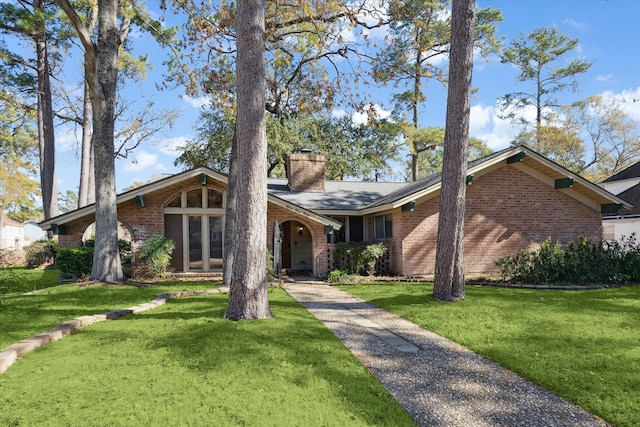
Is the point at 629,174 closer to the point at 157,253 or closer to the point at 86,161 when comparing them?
the point at 157,253

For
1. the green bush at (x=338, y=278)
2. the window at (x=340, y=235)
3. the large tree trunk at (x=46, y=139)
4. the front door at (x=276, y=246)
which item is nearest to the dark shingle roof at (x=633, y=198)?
the window at (x=340, y=235)

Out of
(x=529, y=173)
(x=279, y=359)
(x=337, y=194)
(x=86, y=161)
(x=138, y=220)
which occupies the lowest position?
(x=279, y=359)

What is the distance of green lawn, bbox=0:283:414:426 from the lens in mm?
3088

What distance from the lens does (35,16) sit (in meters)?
14.1

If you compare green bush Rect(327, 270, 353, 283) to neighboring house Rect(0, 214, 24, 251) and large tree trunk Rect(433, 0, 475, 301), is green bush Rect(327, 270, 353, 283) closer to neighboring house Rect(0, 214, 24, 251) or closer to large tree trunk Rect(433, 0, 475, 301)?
large tree trunk Rect(433, 0, 475, 301)

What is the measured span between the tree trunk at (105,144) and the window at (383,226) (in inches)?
387

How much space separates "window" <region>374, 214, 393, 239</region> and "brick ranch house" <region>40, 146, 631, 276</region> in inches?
1.7

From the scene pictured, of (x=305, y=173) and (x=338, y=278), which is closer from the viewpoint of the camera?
(x=338, y=278)

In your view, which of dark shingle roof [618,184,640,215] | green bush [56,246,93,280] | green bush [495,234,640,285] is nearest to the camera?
green bush [495,234,640,285]

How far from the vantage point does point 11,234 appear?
152 feet

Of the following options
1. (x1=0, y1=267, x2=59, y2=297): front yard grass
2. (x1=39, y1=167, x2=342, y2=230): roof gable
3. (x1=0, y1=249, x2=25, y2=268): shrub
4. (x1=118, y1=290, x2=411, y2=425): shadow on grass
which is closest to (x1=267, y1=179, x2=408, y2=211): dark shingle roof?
(x1=39, y1=167, x2=342, y2=230): roof gable

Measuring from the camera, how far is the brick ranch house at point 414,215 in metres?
13.4

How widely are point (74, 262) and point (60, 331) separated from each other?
7.76m

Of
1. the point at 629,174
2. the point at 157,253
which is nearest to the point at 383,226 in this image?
the point at 157,253
